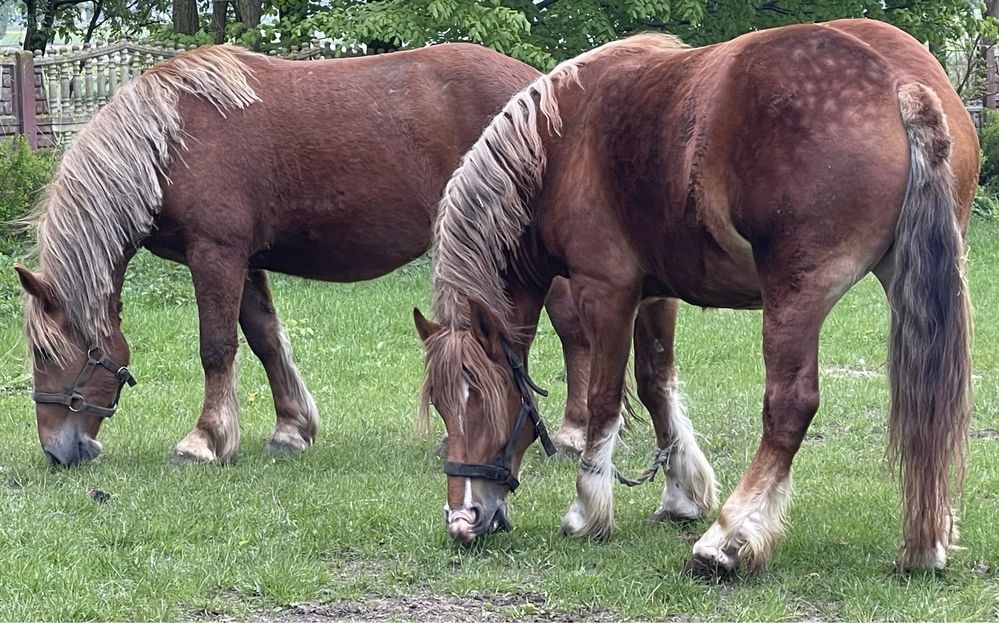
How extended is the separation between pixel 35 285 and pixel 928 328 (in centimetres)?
407

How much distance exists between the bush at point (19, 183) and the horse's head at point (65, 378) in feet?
20.6

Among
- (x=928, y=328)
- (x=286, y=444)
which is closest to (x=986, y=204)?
(x=286, y=444)

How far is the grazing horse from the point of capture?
12.2 ft

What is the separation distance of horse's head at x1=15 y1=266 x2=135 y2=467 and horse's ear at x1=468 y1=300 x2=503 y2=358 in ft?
7.85

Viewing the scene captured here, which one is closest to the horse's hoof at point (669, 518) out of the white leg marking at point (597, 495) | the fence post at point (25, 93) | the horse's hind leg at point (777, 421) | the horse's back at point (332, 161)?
the white leg marking at point (597, 495)

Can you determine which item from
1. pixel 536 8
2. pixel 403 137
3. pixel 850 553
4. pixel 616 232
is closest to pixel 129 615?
pixel 616 232

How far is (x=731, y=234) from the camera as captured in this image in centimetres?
398

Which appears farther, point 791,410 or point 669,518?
point 669,518

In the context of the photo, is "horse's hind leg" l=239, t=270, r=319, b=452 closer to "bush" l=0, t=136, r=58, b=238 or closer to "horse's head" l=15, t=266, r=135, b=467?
"horse's head" l=15, t=266, r=135, b=467

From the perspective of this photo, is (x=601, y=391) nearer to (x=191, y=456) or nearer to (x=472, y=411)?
(x=472, y=411)

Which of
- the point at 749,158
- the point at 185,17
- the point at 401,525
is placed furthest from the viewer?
the point at 185,17

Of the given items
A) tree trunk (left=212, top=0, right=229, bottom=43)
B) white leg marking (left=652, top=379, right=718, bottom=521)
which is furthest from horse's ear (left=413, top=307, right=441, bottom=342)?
tree trunk (left=212, top=0, right=229, bottom=43)

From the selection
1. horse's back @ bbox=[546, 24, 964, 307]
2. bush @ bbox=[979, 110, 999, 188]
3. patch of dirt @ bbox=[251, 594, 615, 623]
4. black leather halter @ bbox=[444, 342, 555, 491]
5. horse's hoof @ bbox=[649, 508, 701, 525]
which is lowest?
bush @ bbox=[979, 110, 999, 188]

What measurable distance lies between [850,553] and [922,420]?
2.53ft
